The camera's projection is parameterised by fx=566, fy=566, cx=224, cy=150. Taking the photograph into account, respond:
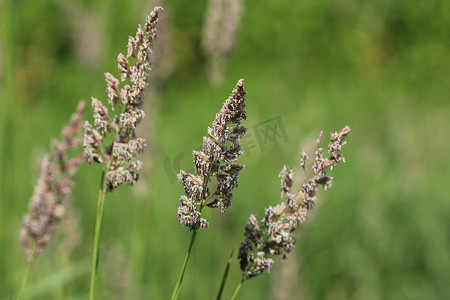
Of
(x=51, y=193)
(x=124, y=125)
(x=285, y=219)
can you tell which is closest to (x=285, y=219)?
(x=285, y=219)

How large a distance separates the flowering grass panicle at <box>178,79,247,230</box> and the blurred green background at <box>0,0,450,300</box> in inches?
15.4

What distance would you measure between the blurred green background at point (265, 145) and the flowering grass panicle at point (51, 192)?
23 centimetres

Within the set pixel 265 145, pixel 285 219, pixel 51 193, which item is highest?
pixel 265 145

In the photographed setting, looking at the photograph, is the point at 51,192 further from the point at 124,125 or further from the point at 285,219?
the point at 285,219

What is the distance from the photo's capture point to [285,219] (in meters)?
0.90

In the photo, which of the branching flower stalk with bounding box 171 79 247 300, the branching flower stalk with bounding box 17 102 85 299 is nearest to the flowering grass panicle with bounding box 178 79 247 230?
the branching flower stalk with bounding box 171 79 247 300

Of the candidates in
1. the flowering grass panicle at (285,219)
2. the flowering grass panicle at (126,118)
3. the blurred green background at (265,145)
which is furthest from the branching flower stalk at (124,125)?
the blurred green background at (265,145)

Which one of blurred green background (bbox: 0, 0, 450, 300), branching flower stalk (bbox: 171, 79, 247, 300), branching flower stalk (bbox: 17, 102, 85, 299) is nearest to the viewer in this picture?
branching flower stalk (bbox: 171, 79, 247, 300)

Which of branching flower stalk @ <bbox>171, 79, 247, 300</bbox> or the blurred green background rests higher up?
the blurred green background

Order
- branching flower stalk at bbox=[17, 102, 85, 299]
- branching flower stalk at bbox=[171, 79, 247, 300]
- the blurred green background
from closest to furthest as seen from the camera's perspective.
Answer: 1. branching flower stalk at bbox=[171, 79, 247, 300]
2. branching flower stalk at bbox=[17, 102, 85, 299]
3. the blurred green background

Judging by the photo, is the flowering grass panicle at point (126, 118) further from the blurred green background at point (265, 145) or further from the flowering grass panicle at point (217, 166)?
the blurred green background at point (265, 145)

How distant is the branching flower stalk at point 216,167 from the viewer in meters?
0.81

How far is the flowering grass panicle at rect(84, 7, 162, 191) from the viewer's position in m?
0.84

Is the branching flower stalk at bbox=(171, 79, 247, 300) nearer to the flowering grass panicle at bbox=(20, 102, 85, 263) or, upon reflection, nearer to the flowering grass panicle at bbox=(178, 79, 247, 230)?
the flowering grass panicle at bbox=(178, 79, 247, 230)
